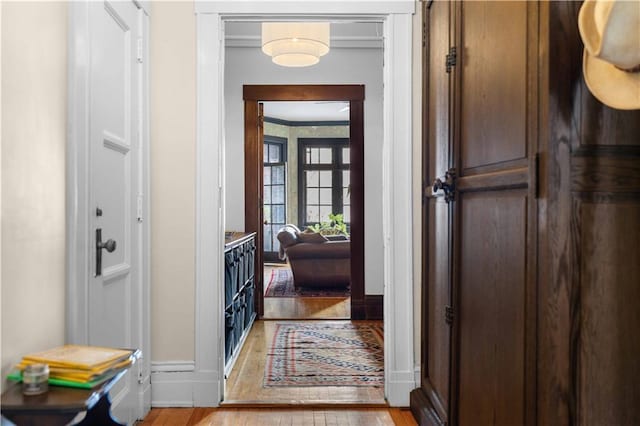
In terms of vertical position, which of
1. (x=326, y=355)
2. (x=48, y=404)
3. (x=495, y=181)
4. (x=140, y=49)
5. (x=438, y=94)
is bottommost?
(x=326, y=355)

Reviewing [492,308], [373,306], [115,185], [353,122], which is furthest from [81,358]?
[353,122]

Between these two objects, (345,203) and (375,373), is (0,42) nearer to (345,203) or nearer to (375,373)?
(375,373)

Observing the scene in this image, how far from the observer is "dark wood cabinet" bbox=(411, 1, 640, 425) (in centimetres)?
133

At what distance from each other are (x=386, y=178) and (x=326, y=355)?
165 cm

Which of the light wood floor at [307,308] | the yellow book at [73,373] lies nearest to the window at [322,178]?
the light wood floor at [307,308]

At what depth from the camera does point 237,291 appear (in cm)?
408

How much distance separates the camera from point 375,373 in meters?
3.61

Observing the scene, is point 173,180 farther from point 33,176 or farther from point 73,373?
point 73,373

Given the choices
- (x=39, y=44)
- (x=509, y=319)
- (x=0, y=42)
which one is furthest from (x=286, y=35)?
(x=509, y=319)

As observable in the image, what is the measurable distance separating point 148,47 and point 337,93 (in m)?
2.61

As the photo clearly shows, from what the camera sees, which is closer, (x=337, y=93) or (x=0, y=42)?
(x=0, y=42)

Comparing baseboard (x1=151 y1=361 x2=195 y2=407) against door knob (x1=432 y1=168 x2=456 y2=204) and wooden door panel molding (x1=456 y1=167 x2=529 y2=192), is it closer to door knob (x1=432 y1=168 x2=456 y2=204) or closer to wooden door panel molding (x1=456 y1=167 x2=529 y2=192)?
door knob (x1=432 y1=168 x2=456 y2=204)

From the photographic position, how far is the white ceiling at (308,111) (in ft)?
30.7

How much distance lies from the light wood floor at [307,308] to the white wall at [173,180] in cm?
256
